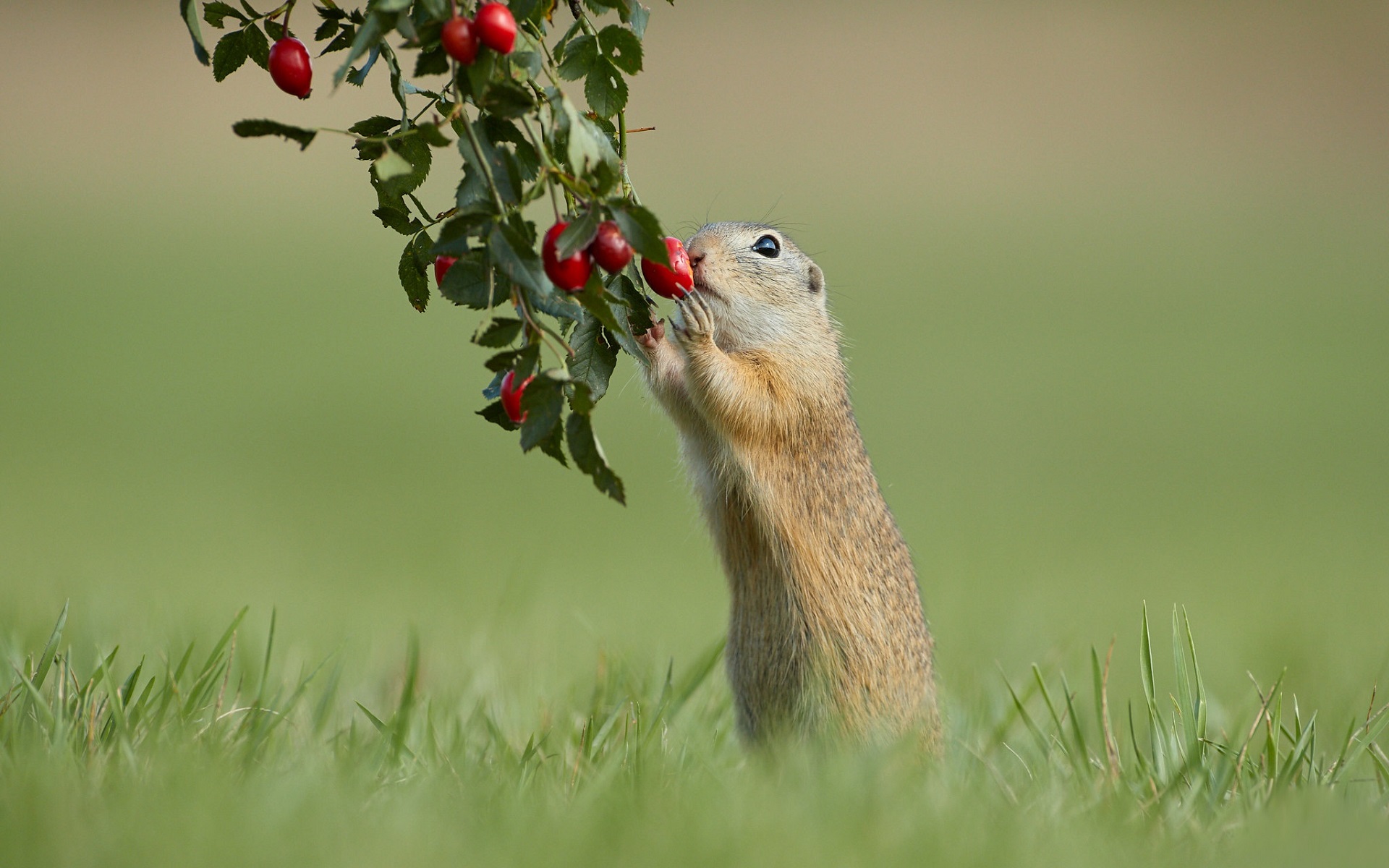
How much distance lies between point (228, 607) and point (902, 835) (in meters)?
5.03

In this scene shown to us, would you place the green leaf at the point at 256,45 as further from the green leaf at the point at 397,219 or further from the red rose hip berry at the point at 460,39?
the red rose hip berry at the point at 460,39

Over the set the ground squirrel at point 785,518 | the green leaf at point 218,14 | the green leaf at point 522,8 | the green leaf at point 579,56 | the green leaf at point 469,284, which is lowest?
the ground squirrel at point 785,518

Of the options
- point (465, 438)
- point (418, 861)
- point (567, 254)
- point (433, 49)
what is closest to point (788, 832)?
point (418, 861)

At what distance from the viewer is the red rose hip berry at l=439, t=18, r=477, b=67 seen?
2.56 meters

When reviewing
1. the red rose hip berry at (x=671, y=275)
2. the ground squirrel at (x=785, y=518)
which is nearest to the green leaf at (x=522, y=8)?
the red rose hip berry at (x=671, y=275)

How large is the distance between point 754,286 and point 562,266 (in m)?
2.31

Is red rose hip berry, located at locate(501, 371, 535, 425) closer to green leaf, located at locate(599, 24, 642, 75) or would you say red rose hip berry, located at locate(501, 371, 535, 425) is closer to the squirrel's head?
green leaf, located at locate(599, 24, 642, 75)

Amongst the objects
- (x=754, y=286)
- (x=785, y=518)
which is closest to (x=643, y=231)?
(x=785, y=518)

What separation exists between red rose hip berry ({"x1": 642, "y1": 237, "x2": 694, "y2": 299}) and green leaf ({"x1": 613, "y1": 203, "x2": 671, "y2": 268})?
0.62 m

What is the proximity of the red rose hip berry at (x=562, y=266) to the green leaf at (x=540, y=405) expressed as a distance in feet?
0.67

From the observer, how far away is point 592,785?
3.31 meters

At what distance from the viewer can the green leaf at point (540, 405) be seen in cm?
271

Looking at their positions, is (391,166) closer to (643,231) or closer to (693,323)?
(643,231)

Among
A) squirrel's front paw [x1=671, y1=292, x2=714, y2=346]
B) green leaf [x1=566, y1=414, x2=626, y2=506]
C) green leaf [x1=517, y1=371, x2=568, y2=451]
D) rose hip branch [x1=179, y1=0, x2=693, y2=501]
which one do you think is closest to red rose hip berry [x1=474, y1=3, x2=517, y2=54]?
rose hip branch [x1=179, y1=0, x2=693, y2=501]
